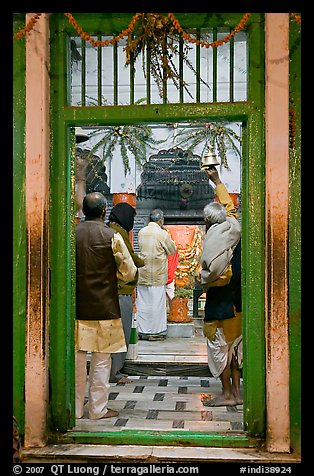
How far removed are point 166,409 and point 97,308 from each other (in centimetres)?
130

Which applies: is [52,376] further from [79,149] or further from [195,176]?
[195,176]

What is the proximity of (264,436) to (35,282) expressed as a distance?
2.19 metres

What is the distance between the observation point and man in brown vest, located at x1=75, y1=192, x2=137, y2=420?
5.38m

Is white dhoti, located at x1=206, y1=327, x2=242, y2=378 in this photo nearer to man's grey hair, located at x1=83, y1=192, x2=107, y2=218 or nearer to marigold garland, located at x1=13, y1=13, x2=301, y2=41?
man's grey hair, located at x1=83, y1=192, x2=107, y2=218

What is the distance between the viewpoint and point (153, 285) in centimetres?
977

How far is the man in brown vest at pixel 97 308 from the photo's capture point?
17.7 feet

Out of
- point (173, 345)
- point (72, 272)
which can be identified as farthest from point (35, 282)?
point (173, 345)

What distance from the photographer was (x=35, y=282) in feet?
14.9

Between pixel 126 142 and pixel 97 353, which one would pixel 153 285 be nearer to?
pixel 126 142

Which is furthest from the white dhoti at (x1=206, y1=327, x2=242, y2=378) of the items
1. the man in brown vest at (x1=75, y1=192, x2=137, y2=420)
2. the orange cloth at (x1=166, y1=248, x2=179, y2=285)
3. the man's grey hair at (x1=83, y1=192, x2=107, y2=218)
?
the orange cloth at (x1=166, y1=248, x2=179, y2=285)

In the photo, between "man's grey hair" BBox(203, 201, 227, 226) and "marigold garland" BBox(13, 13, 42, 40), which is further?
"man's grey hair" BBox(203, 201, 227, 226)

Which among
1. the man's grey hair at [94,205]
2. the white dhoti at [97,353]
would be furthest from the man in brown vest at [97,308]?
the man's grey hair at [94,205]

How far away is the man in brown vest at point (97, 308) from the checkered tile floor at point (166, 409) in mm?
290

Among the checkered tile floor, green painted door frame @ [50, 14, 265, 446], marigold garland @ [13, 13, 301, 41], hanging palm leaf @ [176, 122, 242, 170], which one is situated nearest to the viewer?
marigold garland @ [13, 13, 301, 41]
